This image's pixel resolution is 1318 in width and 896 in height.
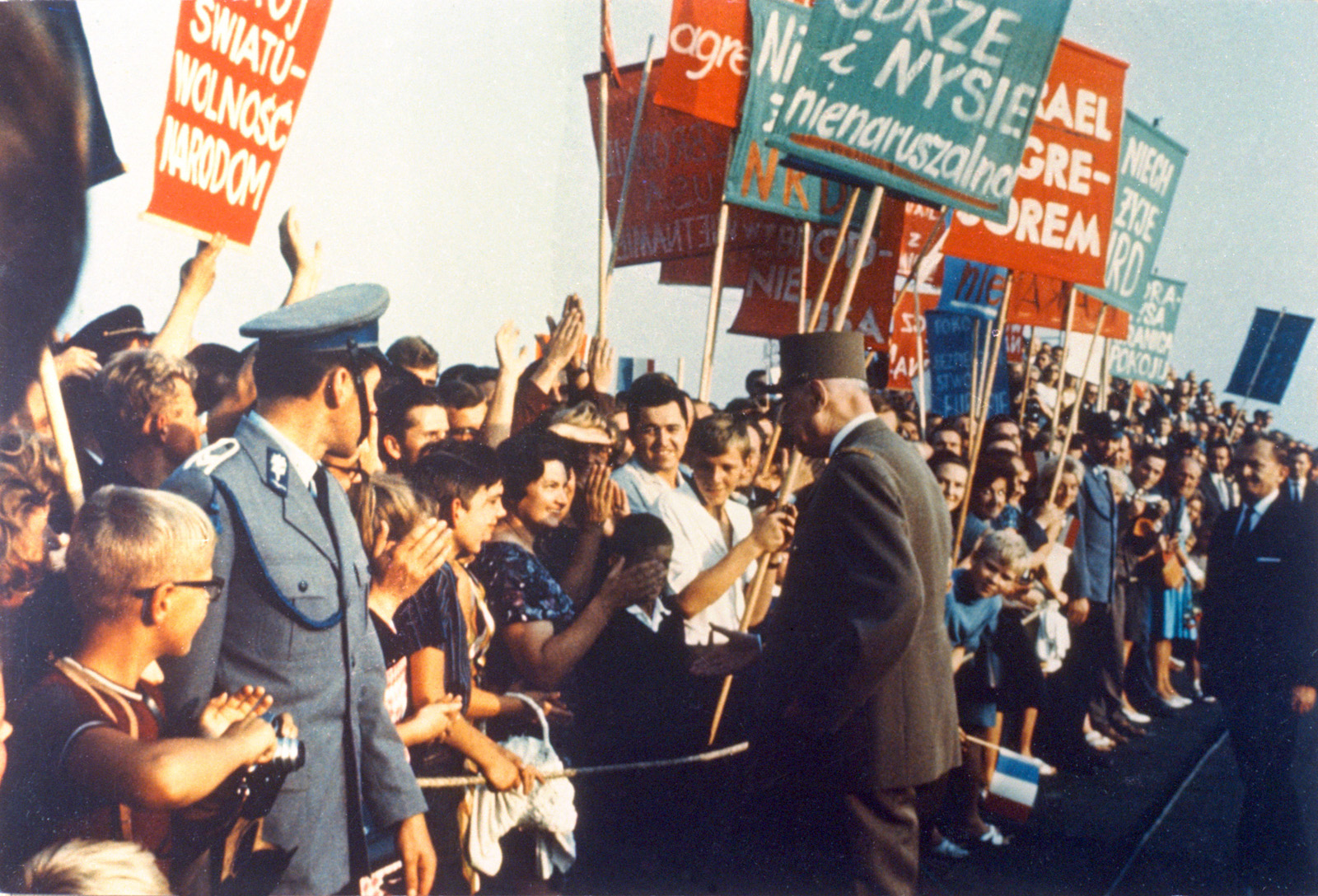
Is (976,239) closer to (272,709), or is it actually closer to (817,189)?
(817,189)

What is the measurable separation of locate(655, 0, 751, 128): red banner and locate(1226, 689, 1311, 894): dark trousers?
3498 mm

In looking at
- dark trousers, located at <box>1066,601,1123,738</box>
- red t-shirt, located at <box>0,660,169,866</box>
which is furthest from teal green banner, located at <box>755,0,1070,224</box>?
dark trousers, located at <box>1066,601,1123,738</box>

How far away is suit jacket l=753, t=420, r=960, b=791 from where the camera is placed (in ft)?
10.9

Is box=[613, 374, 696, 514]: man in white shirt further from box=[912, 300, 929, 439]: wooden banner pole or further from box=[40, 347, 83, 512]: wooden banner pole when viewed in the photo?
box=[912, 300, 929, 439]: wooden banner pole

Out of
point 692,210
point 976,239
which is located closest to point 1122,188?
point 976,239

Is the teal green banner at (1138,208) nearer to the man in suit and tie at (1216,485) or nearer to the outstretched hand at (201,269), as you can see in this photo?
the man in suit and tie at (1216,485)

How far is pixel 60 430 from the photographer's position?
8.98ft

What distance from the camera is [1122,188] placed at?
7219 mm

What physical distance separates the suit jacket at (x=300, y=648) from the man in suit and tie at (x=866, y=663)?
45.2 inches

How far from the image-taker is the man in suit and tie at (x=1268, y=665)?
197 inches

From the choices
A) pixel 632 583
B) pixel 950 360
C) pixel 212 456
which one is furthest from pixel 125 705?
pixel 950 360

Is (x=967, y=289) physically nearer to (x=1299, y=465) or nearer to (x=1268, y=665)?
(x=1268, y=665)

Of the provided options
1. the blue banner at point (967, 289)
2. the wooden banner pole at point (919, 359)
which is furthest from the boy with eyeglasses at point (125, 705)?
the blue banner at point (967, 289)

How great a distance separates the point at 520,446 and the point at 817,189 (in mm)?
2474
